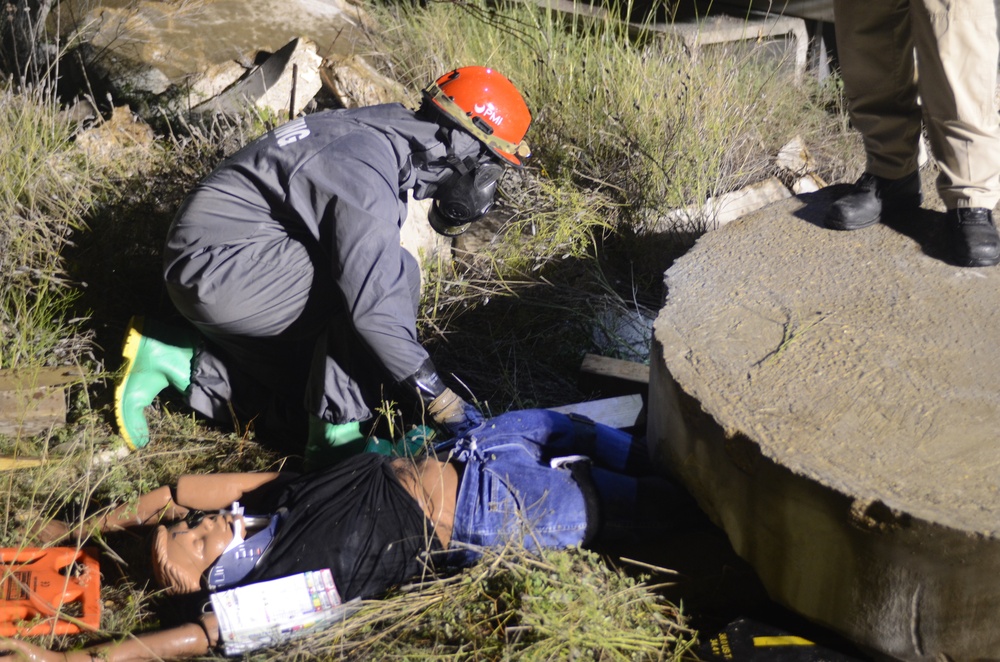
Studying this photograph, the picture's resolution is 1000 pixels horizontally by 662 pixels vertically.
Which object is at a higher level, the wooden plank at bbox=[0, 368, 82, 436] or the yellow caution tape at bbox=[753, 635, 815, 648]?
the yellow caution tape at bbox=[753, 635, 815, 648]

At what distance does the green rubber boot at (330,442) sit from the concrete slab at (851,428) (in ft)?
3.45

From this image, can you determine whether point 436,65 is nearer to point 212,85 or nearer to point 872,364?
point 212,85

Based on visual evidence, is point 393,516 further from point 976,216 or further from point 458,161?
point 976,216

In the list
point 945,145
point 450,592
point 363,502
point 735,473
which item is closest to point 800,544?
point 735,473

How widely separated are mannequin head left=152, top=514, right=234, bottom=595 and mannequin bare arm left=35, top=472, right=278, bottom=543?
7.9 inches

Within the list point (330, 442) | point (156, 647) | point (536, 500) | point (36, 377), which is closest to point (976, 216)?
point (536, 500)

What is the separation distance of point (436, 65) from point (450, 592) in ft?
9.90

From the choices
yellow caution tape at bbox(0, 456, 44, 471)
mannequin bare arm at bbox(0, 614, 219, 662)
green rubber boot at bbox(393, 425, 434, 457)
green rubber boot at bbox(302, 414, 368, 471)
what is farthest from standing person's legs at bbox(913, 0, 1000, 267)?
yellow caution tape at bbox(0, 456, 44, 471)

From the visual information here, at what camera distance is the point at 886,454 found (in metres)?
1.95

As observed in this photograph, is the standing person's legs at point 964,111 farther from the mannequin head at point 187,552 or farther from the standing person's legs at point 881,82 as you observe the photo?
the mannequin head at point 187,552

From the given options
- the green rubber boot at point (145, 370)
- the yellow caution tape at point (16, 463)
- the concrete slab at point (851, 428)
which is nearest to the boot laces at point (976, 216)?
the concrete slab at point (851, 428)

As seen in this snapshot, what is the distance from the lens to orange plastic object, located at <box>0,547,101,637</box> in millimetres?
2232

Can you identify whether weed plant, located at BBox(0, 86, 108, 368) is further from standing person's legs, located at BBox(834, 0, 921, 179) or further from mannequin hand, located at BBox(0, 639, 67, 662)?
standing person's legs, located at BBox(834, 0, 921, 179)

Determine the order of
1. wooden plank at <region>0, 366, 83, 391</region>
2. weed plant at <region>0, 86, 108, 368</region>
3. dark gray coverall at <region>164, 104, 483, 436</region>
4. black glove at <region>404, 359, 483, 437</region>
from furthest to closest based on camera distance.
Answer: weed plant at <region>0, 86, 108, 368</region>
wooden plank at <region>0, 366, 83, 391</region>
black glove at <region>404, 359, 483, 437</region>
dark gray coverall at <region>164, 104, 483, 436</region>
